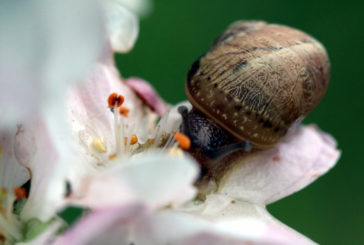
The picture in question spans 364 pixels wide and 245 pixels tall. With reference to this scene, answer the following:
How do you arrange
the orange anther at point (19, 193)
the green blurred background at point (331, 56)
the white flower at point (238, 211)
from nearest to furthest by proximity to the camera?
the white flower at point (238, 211), the orange anther at point (19, 193), the green blurred background at point (331, 56)

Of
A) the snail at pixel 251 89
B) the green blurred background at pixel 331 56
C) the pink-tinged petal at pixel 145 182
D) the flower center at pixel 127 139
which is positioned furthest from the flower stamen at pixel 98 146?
the green blurred background at pixel 331 56

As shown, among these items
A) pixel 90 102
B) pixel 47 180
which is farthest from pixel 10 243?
pixel 90 102

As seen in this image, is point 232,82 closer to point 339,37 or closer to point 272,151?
point 272,151

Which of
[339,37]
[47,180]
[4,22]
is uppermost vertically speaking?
[4,22]

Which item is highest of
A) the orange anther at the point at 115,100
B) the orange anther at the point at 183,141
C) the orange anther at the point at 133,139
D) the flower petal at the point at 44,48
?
the flower petal at the point at 44,48

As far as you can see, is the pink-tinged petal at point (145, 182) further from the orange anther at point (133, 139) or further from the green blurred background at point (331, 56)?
the green blurred background at point (331, 56)

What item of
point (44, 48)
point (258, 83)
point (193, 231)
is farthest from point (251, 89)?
point (44, 48)
